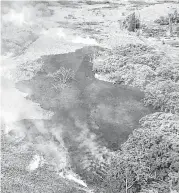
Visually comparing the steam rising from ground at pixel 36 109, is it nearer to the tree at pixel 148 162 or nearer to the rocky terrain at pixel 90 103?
the rocky terrain at pixel 90 103

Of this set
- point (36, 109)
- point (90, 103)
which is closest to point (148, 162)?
point (90, 103)

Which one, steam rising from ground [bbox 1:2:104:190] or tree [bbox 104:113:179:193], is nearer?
tree [bbox 104:113:179:193]

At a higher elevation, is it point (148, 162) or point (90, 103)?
point (90, 103)

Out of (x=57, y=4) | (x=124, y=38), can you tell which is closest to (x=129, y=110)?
(x=124, y=38)

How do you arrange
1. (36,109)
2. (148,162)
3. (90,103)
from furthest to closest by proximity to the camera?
(90,103) → (36,109) → (148,162)

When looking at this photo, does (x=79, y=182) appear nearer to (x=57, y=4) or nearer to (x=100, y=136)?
(x=100, y=136)

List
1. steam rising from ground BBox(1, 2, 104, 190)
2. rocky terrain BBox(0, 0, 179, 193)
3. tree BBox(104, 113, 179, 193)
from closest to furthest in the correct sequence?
tree BBox(104, 113, 179, 193) → rocky terrain BBox(0, 0, 179, 193) → steam rising from ground BBox(1, 2, 104, 190)

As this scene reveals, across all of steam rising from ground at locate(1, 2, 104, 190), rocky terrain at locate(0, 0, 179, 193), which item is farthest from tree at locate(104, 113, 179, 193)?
steam rising from ground at locate(1, 2, 104, 190)

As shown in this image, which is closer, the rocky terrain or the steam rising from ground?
the rocky terrain

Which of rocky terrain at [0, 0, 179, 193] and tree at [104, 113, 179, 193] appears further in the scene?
rocky terrain at [0, 0, 179, 193]

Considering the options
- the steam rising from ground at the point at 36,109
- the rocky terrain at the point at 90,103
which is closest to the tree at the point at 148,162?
the rocky terrain at the point at 90,103

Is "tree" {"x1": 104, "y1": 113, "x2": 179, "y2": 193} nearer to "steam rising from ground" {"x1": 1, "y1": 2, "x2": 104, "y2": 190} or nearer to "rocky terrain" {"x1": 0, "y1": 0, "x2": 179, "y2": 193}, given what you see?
"rocky terrain" {"x1": 0, "y1": 0, "x2": 179, "y2": 193}

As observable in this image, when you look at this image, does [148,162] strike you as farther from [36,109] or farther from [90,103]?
[36,109]

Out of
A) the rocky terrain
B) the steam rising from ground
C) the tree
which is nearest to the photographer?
the tree
